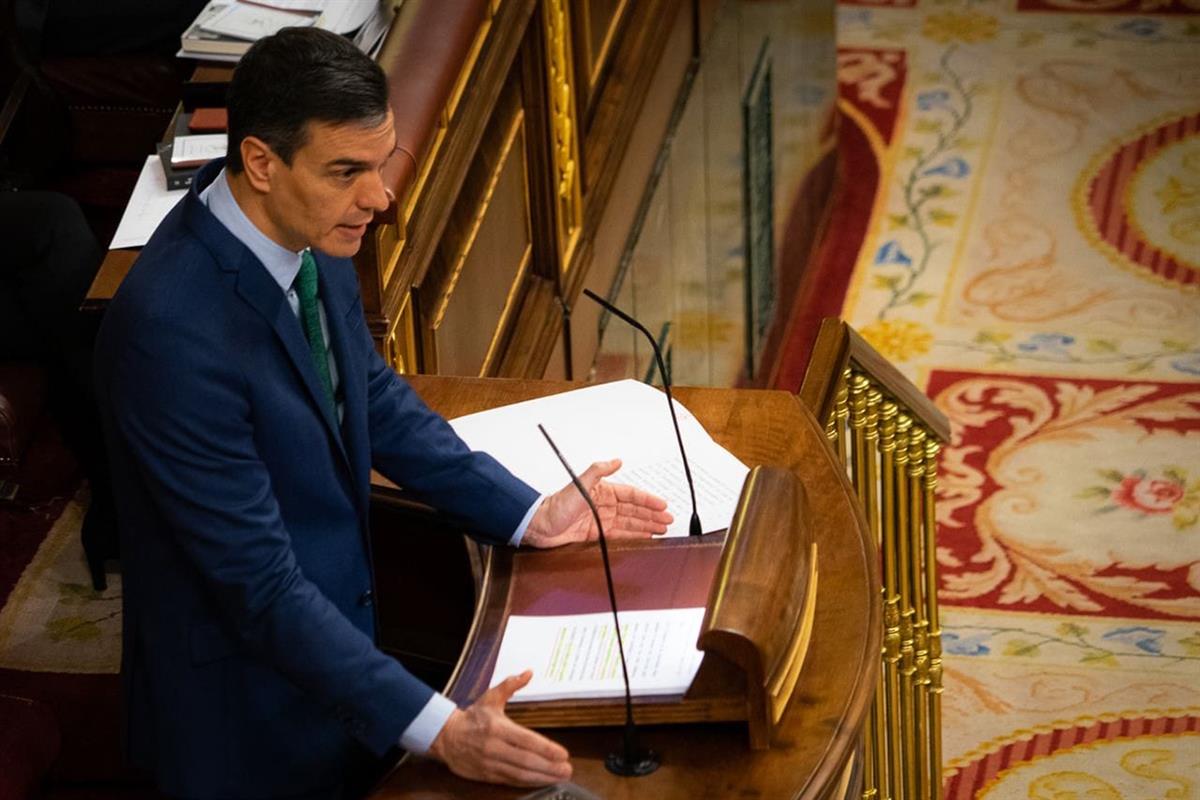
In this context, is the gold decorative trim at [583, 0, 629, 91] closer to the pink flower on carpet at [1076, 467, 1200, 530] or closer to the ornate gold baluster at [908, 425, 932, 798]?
the ornate gold baluster at [908, 425, 932, 798]

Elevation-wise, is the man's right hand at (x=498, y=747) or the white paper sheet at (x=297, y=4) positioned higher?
the white paper sheet at (x=297, y=4)

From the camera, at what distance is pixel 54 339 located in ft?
11.4

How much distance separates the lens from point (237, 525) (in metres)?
1.82

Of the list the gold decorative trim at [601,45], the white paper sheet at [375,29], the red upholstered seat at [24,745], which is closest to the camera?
the red upholstered seat at [24,745]

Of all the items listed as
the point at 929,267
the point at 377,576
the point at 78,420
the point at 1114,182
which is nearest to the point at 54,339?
the point at 78,420

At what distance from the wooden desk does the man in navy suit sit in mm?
51

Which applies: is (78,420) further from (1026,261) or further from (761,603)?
(1026,261)

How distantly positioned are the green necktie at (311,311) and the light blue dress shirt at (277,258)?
1.2 inches

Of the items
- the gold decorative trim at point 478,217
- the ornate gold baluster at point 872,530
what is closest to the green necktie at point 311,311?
the gold decorative trim at point 478,217

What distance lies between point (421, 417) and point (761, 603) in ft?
1.87

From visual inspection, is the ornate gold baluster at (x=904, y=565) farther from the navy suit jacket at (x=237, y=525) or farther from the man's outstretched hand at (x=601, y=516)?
the navy suit jacket at (x=237, y=525)

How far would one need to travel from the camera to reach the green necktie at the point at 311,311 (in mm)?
1999

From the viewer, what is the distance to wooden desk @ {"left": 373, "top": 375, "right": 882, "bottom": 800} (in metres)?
1.82

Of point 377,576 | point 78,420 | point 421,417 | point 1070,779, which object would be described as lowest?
point 1070,779
